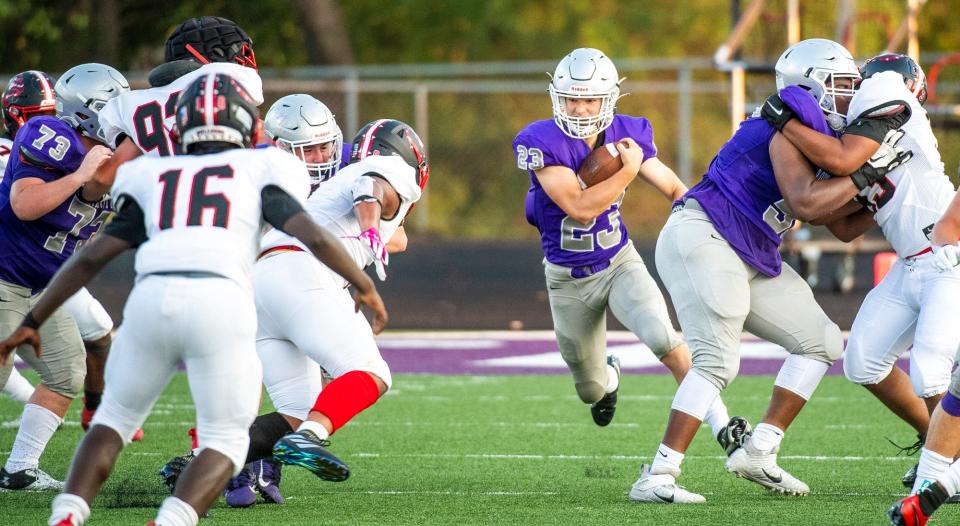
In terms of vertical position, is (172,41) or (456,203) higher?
(172,41)

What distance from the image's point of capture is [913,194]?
17.9 feet

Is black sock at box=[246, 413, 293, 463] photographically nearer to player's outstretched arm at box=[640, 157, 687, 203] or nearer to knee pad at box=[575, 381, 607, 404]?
knee pad at box=[575, 381, 607, 404]

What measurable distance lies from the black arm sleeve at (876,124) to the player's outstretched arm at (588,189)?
1.03m

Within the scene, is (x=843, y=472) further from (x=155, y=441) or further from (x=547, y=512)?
(x=155, y=441)

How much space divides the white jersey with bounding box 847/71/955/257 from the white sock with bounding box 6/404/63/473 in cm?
360

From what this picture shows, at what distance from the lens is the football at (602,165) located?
5949 millimetres

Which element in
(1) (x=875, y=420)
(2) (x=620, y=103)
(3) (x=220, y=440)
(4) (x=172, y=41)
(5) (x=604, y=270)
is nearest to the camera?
(3) (x=220, y=440)

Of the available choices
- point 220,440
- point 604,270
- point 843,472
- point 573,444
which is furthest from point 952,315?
point 220,440

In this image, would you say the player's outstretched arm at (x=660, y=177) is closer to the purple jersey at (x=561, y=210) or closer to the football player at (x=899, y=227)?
the purple jersey at (x=561, y=210)

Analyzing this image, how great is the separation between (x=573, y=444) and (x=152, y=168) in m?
3.46

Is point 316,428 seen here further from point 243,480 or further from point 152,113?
point 152,113

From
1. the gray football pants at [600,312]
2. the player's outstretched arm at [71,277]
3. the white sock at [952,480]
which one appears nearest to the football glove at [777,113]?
the gray football pants at [600,312]

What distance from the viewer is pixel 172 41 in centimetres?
584

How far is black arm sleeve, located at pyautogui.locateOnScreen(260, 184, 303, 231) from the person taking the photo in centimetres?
A: 419
